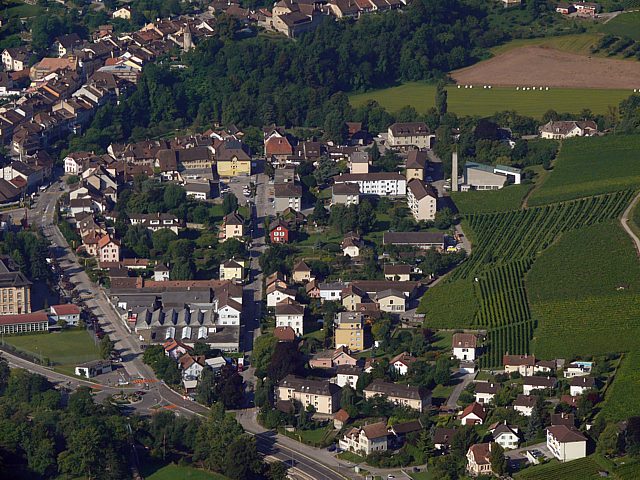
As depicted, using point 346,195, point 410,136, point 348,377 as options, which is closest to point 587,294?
point 348,377

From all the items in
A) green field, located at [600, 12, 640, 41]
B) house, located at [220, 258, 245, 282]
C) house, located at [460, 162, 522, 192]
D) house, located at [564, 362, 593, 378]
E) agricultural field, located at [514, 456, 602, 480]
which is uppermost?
green field, located at [600, 12, 640, 41]

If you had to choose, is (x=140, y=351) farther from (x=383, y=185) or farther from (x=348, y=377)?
(x=383, y=185)

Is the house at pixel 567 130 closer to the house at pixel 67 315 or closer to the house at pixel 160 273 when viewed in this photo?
the house at pixel 160 273

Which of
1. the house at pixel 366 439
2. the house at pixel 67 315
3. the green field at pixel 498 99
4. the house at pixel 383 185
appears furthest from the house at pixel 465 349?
the green field at pixel 498 99

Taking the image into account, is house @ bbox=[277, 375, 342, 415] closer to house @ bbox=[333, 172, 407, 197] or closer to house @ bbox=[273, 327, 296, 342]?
house @ bbox=[273, 327, 296, 342]

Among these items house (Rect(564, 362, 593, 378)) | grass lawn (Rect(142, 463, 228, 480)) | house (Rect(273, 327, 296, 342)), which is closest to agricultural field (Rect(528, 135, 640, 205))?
house (Rect(273, 327, 296, 342))

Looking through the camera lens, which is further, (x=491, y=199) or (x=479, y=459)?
(x=491, y=199)
